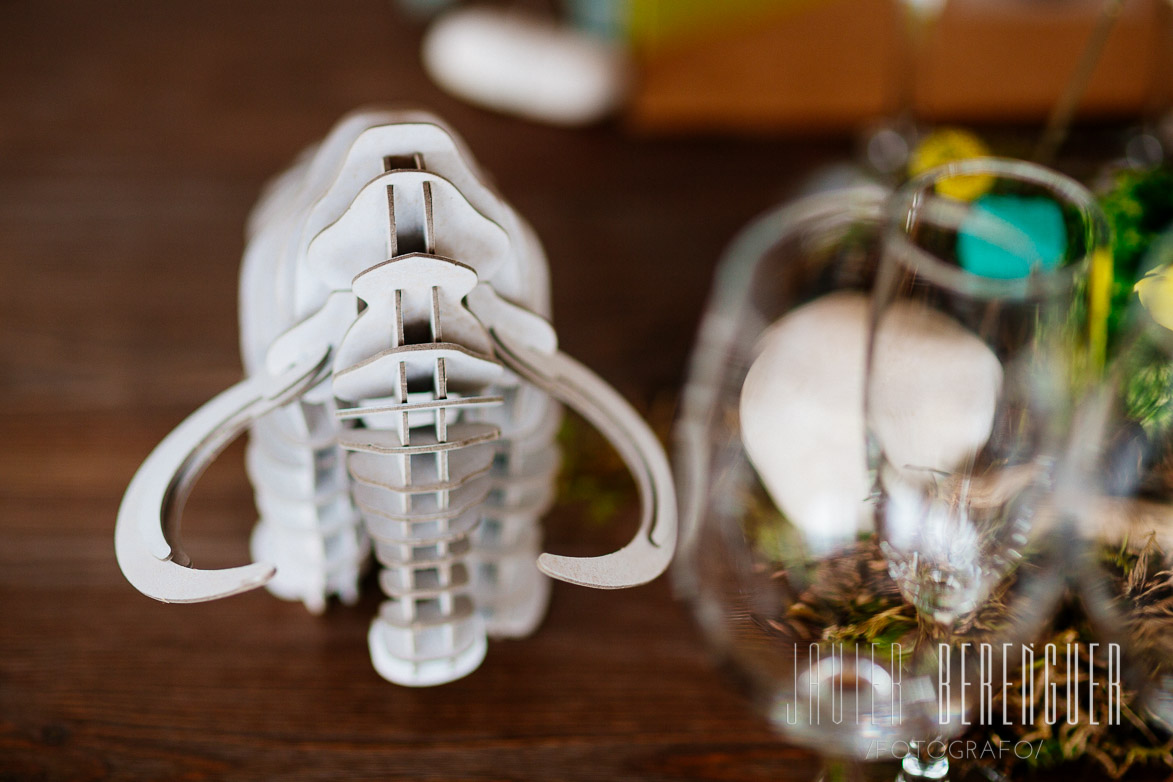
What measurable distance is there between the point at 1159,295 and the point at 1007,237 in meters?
0.05

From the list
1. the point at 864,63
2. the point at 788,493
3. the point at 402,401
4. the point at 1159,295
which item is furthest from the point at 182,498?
the point at 864,63

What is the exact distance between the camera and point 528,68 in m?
0.69

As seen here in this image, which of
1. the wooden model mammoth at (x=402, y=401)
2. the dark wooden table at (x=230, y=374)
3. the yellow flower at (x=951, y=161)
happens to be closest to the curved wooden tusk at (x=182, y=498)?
the wooden model mammoth at (x=402, y=401)

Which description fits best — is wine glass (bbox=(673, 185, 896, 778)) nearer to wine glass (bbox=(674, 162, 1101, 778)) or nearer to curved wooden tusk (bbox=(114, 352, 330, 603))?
wine glass (bbox=(674, 162, 1101, 778))

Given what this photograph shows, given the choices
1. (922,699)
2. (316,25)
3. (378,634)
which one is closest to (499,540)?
(378,634)

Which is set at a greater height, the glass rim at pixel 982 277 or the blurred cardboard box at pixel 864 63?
the blurred cardboard box at pixel 864 63

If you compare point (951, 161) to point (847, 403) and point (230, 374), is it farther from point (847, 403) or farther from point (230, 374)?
point (230, 374)

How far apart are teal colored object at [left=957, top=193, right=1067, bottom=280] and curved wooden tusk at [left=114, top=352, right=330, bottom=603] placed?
0.24m

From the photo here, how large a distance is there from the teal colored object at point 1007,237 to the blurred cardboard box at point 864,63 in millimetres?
346

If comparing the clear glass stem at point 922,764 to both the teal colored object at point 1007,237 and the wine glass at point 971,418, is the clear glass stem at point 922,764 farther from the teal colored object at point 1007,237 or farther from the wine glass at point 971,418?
the teal colored object at point 1007,237

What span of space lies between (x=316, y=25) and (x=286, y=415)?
2.00 feet

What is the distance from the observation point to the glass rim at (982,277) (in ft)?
0.88

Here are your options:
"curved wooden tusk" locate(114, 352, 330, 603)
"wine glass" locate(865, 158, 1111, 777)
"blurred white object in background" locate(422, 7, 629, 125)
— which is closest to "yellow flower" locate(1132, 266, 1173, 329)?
"wine glass" locate(865, 158, 1111, 777)

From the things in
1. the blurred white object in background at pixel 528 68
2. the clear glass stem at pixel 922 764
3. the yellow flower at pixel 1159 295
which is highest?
the blurred white object in background at pixel 528 68
